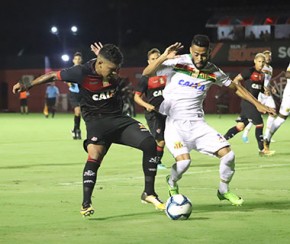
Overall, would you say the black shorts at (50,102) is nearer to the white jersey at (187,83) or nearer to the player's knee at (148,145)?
the white jersey at (187,83)

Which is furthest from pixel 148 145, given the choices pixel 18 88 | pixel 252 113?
pixel 252 113

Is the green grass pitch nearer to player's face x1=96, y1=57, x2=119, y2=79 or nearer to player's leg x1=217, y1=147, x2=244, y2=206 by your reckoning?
player's leg x1=217, y1=147, x2=244, y2=206

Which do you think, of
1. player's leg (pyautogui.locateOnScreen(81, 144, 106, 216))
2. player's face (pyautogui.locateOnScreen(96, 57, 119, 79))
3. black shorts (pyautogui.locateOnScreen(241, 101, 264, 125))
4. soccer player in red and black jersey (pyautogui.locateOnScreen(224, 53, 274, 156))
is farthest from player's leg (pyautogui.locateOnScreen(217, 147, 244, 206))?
black shorts (pyautogui.locateOnScreen(241, 101, 264, 125))

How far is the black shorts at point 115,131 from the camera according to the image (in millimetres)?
10945

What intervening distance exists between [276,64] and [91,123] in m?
40.1

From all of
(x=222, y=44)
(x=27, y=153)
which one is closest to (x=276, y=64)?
(x=222, y=44)

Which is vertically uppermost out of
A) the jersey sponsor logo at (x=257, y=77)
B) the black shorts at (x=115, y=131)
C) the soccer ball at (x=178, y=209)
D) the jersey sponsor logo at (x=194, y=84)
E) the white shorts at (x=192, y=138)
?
the jersey sponsor logo at (x=194, y=84)

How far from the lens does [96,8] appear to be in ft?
270

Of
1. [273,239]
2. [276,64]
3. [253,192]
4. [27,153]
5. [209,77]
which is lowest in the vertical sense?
[276,64]

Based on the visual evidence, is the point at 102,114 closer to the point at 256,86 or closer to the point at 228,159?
the point at 228,159

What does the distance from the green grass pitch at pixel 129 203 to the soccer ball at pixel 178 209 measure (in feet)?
0.34

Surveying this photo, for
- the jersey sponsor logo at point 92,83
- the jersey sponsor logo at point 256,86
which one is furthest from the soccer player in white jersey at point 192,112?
the jersey sponsor logo at point 256,86

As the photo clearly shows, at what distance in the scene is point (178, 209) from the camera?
1038 centimetres

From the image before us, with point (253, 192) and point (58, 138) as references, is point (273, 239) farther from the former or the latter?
point (58, 138)
